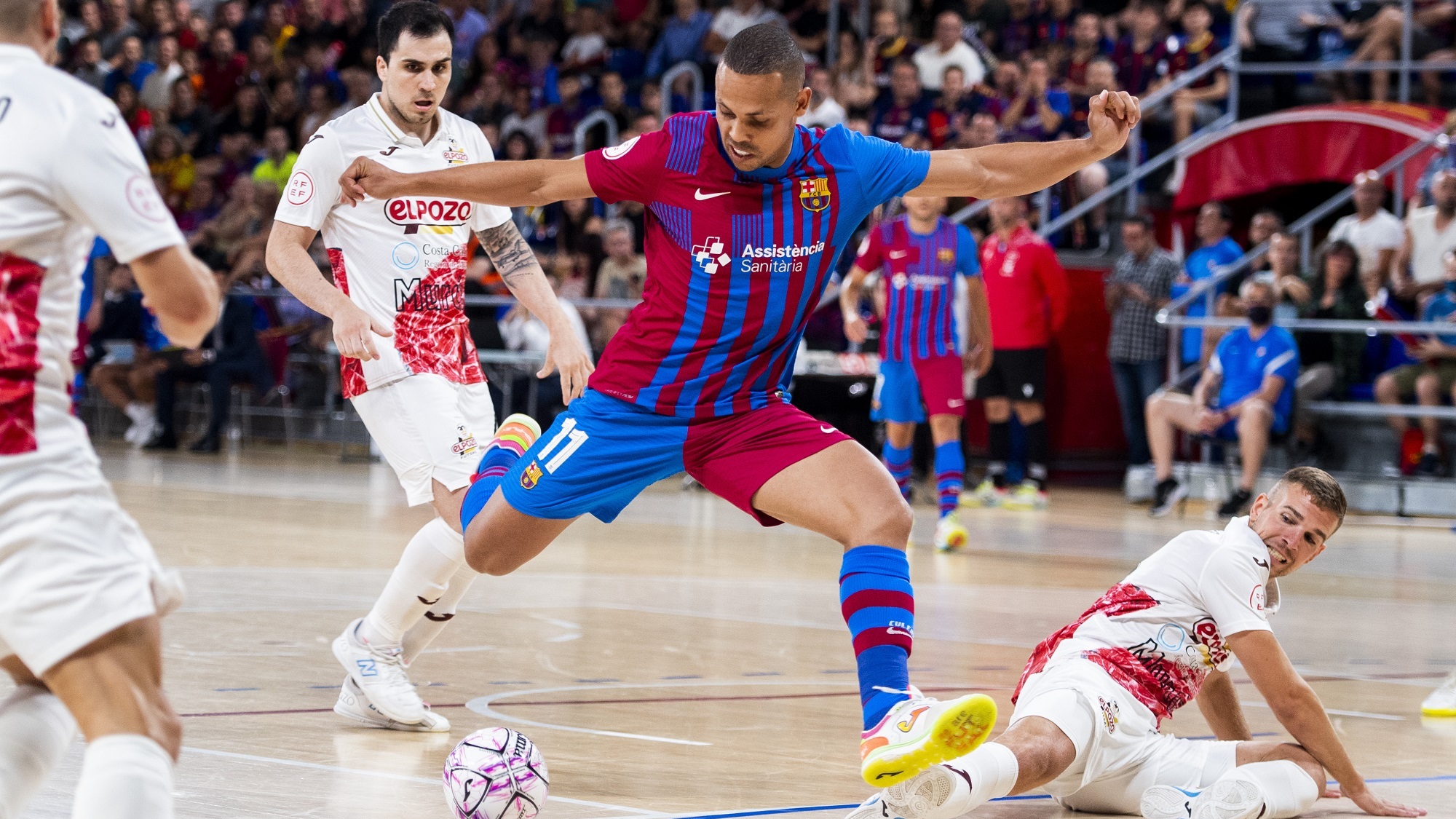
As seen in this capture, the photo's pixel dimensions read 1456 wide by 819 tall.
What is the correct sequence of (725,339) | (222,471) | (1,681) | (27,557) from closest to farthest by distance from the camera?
(27,557), (725,339), (1,681), (222,471)

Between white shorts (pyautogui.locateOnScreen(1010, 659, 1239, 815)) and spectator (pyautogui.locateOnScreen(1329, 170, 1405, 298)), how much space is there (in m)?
11.4

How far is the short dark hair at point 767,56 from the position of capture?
4465mm

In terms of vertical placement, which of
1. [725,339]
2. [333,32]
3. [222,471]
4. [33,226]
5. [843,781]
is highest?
[333,32]

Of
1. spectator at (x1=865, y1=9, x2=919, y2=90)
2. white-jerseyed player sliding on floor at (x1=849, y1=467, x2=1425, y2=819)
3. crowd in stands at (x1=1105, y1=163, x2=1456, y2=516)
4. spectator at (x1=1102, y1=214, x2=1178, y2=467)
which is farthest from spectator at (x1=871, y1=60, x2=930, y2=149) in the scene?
white-jerseyed player sliding on floor at (x1=849, y1=467, x2=1425, y2=819)

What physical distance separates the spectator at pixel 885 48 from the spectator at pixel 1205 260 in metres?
4.13

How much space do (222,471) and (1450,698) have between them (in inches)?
469

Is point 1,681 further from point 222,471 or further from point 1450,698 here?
point 222,471

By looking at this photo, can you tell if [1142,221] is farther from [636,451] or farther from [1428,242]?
[636,451]

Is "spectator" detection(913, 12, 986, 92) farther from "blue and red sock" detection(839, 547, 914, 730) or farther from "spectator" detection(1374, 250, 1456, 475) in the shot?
"blue and red sock" detection(839, 547, 914, 730)

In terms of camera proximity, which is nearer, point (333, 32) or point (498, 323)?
point (498, 323)

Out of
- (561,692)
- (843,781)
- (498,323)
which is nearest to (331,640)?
(561,692)

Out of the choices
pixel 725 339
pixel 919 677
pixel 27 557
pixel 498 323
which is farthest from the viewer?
pixel 498 323

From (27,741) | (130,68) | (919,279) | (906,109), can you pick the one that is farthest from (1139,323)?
(27,741)

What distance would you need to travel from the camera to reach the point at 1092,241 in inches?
706
